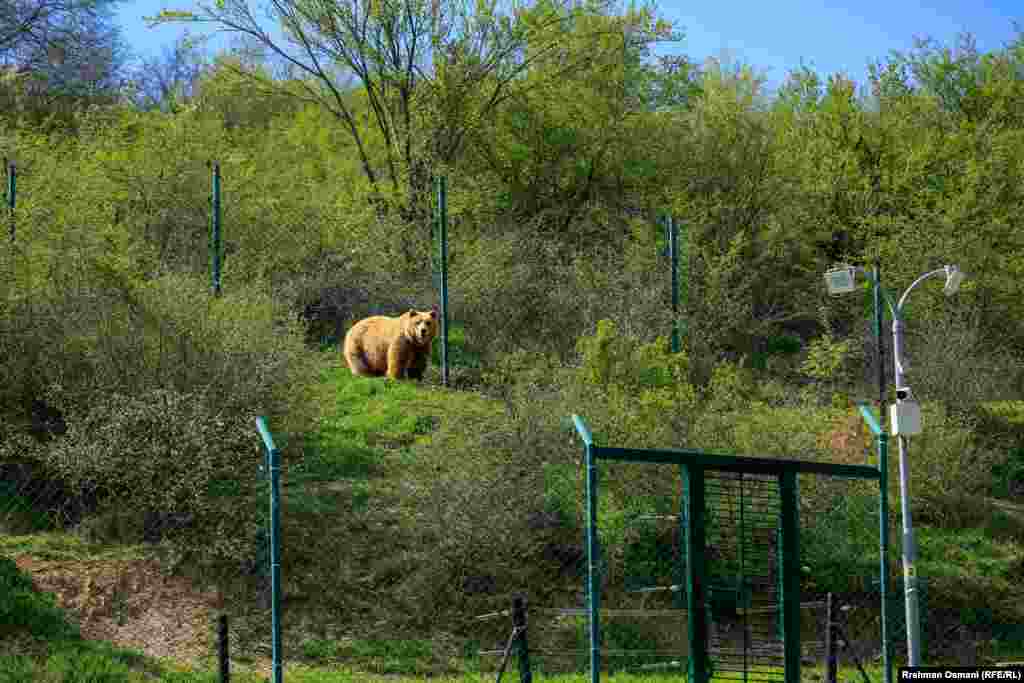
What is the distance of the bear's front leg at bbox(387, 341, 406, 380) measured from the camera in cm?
1964

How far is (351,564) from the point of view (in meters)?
13.6

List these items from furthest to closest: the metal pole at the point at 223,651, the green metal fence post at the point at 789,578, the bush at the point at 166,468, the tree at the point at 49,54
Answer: the tree at the point at 49,54 → the bush at the point at 166,468 → the green metal fence post at the point at 789,578 → the metal pole at the point at 223,651

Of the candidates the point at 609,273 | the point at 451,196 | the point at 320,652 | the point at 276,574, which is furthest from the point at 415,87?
the point at 276,574

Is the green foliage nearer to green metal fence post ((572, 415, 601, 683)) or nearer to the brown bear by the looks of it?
green metal fence post ((572, 415, 601, 683))

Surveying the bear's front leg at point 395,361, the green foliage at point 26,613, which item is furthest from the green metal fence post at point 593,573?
the bear's front leg at point 395,361

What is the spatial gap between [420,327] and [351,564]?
615cm

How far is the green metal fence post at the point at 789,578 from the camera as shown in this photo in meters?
9.98

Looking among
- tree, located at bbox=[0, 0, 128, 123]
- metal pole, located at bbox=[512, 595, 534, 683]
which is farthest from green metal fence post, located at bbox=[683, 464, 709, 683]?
tree, located at bbox=[0, 0, 128, 123]

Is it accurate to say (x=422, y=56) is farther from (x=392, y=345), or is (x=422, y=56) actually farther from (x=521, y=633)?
(x=521, y=633)

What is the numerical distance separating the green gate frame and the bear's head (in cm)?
979

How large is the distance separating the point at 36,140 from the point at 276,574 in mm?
16884

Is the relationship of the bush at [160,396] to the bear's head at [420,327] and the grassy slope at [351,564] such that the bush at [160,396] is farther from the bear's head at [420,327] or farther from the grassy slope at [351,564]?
the bear's head at [420,327]

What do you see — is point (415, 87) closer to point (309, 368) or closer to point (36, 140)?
point (36, 140)

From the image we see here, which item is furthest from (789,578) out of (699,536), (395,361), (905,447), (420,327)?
(395,361)
